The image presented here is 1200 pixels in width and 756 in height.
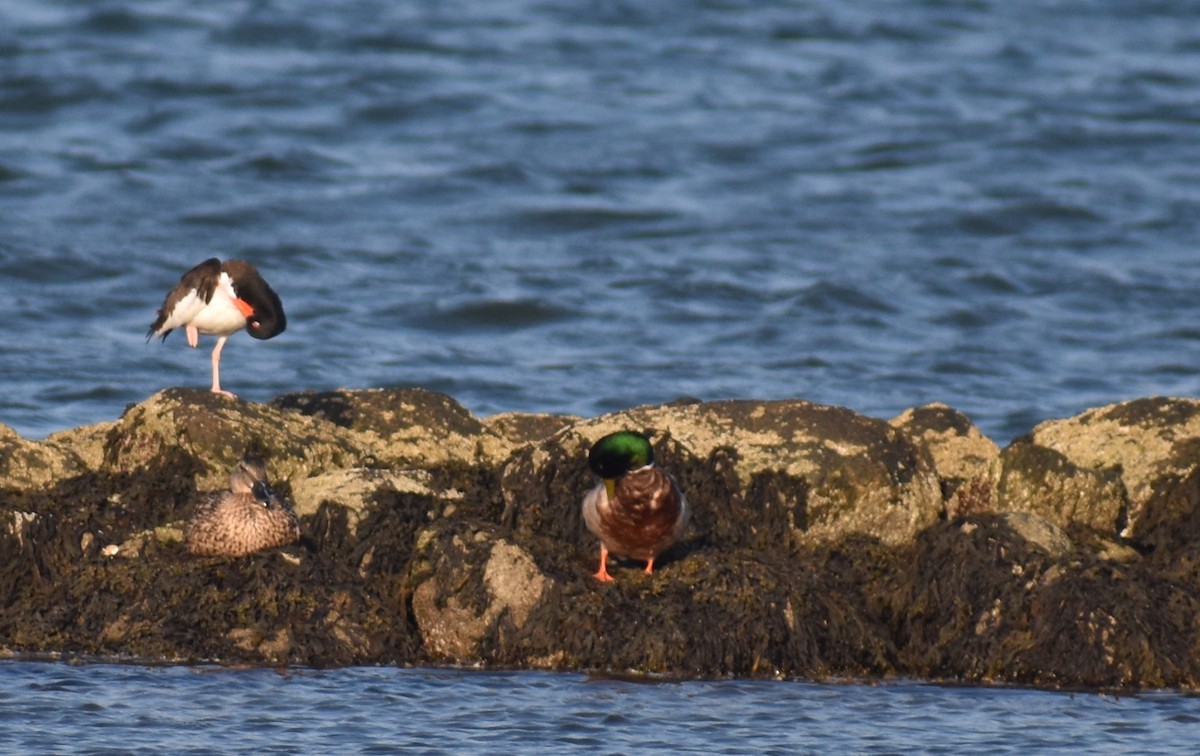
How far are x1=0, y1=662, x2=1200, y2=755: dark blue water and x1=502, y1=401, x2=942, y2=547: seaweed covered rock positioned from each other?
1.23 m

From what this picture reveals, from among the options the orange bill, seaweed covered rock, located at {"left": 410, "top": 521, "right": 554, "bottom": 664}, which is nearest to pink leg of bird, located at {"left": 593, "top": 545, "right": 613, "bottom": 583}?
seaweed covered rock, located at {"left": 410, "top": 521, "right": 554, "bottom": 664}

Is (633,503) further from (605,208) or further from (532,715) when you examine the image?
(605,208)

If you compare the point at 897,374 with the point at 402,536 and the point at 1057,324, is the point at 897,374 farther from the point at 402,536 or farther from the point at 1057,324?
the point at 402,536

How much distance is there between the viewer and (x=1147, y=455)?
9.57m

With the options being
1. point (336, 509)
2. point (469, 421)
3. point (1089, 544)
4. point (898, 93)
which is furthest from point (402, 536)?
point (898, 93)

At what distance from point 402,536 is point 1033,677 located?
3.16m

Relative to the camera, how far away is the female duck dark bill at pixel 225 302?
11.4m

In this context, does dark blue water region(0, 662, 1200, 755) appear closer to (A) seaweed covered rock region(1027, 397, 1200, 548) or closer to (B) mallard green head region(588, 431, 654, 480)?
(B) mallard green head region(588, 431, 654, 480)

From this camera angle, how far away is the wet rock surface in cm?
839

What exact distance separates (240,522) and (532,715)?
6.14ft

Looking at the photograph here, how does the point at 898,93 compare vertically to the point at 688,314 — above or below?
above

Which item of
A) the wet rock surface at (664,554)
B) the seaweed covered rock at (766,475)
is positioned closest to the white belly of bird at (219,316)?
the wet rock surface at (664,554)

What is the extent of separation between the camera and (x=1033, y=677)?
326 inches

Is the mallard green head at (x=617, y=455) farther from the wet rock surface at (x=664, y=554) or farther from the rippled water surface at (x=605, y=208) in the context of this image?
the rippled water surface at (x=605, y=208)
